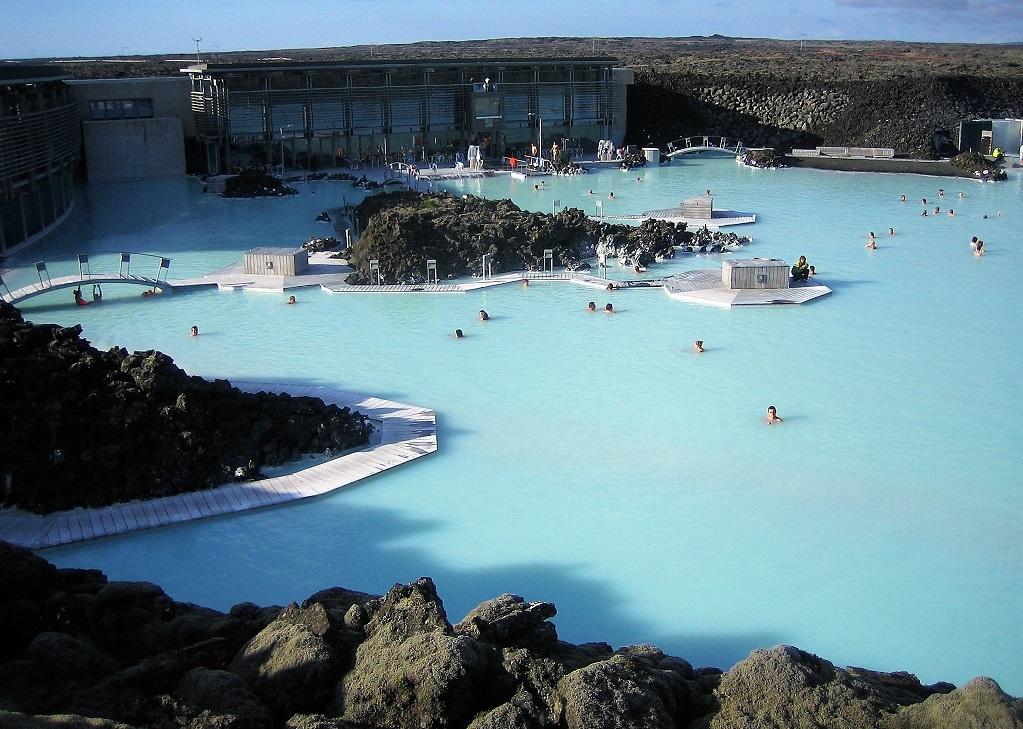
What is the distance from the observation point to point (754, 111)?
135 feet

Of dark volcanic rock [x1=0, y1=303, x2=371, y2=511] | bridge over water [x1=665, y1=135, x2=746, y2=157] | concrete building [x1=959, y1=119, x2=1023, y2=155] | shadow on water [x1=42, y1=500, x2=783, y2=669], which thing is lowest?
shadow on water [x1=42, y1=500, x2=783, y2=669]

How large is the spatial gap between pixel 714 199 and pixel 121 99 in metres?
18.5

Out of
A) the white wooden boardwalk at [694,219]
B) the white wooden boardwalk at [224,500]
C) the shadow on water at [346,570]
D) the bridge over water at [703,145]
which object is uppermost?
the bridge over water at [703,145]

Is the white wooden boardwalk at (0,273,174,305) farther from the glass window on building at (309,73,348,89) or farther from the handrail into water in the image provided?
the handrail into water

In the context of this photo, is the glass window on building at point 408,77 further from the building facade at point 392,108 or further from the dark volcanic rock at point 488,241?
the dark volcanic rock at point 488,241

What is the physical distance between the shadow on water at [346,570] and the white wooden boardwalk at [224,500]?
12 centimetres

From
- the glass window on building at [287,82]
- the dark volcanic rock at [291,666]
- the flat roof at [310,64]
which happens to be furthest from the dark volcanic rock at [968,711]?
the glass window on building at [287,82]

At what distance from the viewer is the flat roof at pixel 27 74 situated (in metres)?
24.4

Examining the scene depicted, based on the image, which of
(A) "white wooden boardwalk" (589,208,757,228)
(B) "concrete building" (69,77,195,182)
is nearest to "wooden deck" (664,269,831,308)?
(A) "white wooden boardwalk" (589,208,757,228)

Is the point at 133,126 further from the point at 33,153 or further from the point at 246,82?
the point at 33,153

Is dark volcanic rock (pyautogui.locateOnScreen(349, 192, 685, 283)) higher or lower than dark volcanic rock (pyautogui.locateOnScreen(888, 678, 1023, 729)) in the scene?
higher

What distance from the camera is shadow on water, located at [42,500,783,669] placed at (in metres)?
8.36

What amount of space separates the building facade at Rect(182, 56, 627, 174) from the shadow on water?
26551 millimetres

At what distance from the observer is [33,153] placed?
23359 millimetres
